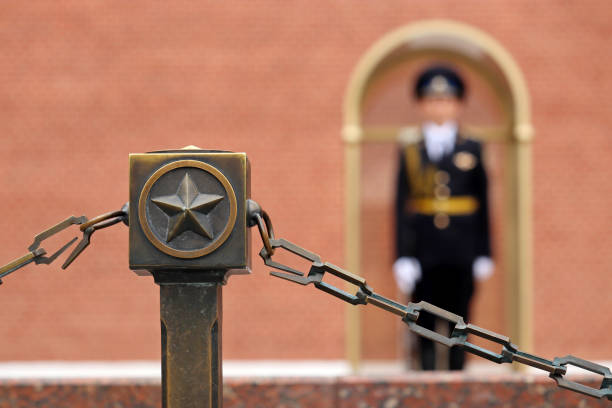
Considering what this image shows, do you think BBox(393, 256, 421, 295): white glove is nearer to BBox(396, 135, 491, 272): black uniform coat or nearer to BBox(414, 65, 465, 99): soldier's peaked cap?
BBox(396, 135, 491, 272): black uniform coat

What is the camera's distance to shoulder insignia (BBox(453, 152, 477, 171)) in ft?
14.6

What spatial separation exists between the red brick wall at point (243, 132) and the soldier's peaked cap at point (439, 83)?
3.68 ft

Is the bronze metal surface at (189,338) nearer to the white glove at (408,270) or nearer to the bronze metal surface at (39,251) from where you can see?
the bronze metal surface at (39,251)

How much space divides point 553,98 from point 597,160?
54cm

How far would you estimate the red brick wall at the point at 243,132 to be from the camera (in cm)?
554

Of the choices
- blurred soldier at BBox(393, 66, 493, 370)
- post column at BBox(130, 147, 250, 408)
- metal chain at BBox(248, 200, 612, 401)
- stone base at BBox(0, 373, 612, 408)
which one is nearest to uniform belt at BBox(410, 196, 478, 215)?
blurred soldier at BBox(393, 66, 493, 370)

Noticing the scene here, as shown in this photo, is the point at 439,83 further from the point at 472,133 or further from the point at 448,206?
the point at 472,133

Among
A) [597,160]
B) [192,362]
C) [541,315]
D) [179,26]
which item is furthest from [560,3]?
[192,362]

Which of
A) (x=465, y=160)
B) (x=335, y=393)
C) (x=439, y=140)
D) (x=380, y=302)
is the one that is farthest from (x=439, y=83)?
(x=380, y=302)

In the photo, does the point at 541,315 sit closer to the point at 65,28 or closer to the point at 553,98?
the point at 553,98

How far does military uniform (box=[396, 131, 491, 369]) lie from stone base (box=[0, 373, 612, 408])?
6.22 ft

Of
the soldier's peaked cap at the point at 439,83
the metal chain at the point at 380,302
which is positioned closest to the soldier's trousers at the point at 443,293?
the soldier's peaked cap at the point at 439,83

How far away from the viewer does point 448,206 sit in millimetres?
4414

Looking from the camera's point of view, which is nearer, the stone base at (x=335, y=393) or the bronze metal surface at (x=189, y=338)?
the bronze metal surface at (x=189, y=338)
